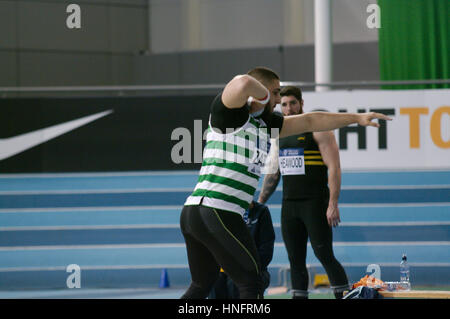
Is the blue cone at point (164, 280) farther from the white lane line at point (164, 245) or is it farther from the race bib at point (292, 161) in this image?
the race bib at point (292, 161)

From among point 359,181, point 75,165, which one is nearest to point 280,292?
point 359,181

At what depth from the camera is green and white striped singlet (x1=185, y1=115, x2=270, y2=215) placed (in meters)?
4.26

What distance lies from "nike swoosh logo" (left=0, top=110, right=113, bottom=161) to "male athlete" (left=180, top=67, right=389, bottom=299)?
4.92 meters

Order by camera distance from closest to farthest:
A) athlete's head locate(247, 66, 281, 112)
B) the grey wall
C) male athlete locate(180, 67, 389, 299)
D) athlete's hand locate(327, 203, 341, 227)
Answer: male athlete locate(180, 67, 389, 299) → athlete's head locate(247, 66, 281, 112) → athlete's hand locate(327, 203, 341, 227) → the grey wall

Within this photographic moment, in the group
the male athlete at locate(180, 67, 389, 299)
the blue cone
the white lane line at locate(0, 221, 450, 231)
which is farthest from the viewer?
the white lane line at locate(0, 221, 450, 231)

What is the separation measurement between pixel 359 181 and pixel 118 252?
294 centimetres

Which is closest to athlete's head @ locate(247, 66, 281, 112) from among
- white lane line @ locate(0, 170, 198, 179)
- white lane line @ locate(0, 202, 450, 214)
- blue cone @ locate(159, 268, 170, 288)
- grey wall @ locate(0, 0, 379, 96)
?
blue cone @ locate(159, 268, 170, 288)

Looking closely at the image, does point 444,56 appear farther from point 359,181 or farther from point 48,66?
point 48,66

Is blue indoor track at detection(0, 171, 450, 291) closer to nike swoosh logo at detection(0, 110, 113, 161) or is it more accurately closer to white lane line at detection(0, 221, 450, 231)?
white lane line at detection(0, 221, 450, 231)

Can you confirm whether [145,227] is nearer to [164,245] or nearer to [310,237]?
[164,245]

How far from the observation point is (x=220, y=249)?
4223 mm

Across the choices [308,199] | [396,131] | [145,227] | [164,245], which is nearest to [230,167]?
[308,199]

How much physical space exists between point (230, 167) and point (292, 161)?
2.59 meters

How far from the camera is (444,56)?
11.1 metres
